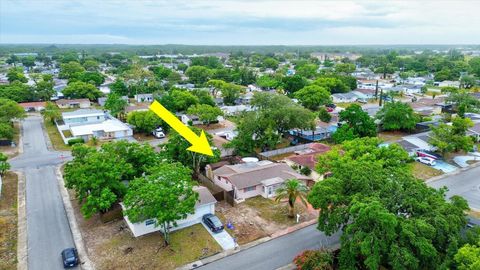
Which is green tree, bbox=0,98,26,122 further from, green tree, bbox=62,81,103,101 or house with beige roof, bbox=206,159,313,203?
house with beige roof, bbox=206,159,313,203

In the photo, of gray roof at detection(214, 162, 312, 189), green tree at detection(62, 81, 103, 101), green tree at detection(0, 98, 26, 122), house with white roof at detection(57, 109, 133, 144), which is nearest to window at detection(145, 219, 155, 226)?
gray roof at detection(214, 162, 312, 189)

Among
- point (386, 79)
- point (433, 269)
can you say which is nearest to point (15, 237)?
point (433, 269)

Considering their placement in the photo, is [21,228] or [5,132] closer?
[21,228]

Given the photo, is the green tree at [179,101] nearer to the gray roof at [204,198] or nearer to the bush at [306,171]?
the bush at [306,171]

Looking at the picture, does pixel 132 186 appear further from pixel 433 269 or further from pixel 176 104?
pixel 176 104

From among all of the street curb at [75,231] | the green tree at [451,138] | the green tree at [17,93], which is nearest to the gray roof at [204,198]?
the street curb at [75,231]

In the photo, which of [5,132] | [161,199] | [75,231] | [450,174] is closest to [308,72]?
[450,174]

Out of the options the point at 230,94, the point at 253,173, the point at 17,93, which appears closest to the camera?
the point at 253,173

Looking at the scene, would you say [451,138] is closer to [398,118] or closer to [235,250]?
[398,118]
